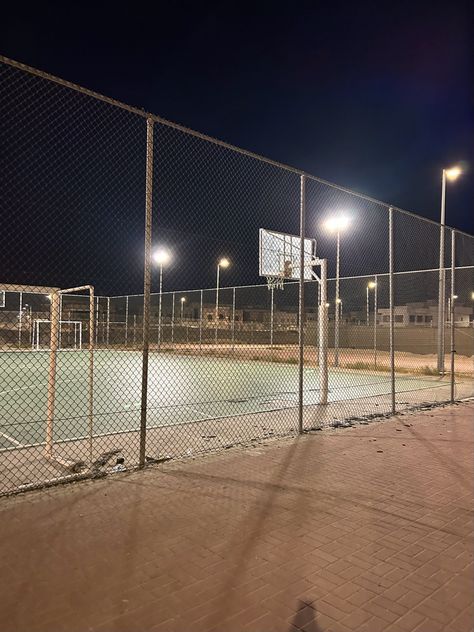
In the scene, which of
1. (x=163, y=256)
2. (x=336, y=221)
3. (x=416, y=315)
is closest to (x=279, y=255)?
(x=336, y=221)

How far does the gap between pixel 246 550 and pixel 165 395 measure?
8.54m

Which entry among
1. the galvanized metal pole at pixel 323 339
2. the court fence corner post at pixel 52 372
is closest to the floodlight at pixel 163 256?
the galvanized metal pole at pixel 323 339

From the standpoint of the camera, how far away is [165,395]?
11.8 metres

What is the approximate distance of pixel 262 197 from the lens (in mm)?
7914

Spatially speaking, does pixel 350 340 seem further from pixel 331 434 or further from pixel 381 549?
pixel 381 549

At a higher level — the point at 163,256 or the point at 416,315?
the point at 163,256

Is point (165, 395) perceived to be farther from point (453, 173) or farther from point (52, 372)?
point (453, 173)

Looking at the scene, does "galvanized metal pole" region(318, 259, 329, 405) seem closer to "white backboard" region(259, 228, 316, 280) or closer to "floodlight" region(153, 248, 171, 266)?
"white backboard" region(259, 228, 316, 280)

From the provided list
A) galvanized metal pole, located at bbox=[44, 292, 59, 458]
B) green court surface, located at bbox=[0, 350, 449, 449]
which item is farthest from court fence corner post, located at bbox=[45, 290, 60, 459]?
green court surface, located at bbox=[0, 350, 449, 449]

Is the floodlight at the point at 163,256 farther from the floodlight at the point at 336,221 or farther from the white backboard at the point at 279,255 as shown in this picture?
the floodlight at the point at 336,221

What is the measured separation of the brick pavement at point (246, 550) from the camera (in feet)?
8.85

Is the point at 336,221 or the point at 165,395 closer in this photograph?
the point at 165,395

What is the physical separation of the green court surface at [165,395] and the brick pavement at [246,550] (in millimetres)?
1952

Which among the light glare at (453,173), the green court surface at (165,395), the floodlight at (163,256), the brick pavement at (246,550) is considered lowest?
the green court surface at (165,395)
